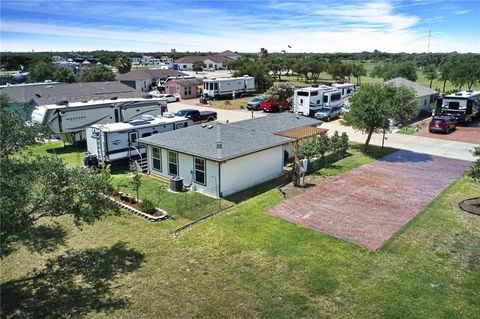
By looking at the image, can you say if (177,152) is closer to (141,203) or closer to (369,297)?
(141,203)

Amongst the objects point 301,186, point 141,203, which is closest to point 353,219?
point 301,186

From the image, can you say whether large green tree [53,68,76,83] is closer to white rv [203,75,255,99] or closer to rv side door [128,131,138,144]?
white rv [203,75,255,99]

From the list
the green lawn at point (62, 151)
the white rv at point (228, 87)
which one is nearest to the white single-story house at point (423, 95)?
the white rv at point (228, 87)

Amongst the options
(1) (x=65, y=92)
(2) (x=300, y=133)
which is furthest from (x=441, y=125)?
(1) (x=65, y=92)

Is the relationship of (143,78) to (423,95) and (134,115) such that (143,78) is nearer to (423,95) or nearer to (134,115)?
(134,115)

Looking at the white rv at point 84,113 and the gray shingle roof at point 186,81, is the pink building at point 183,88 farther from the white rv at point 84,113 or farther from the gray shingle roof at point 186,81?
the white rv at point 84,113
